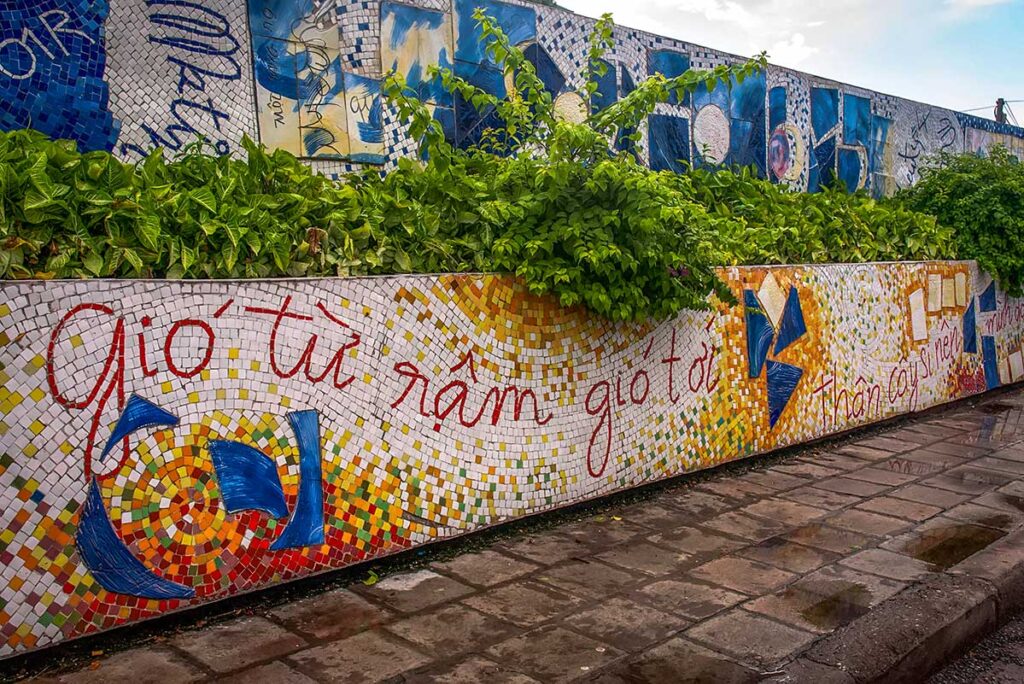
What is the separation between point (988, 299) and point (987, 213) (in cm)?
109

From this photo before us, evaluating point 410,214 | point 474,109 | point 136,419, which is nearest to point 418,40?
point 474,109

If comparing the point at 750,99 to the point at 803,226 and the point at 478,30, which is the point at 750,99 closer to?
the point at 803,226

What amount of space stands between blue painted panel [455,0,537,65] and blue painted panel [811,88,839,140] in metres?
4.64

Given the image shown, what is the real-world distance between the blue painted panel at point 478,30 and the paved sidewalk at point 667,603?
3761mm

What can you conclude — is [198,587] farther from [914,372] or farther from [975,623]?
[914,372]

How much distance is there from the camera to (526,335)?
5.24 meters

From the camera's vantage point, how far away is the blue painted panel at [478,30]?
6.62m

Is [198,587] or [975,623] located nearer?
[198,587]

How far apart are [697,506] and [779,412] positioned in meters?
1.80

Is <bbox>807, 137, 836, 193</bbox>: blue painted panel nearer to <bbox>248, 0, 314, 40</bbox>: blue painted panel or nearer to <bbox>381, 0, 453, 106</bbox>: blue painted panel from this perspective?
<bbox>381, 0, 453, 106</bbox>: blue painted panel

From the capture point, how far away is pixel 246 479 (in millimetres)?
3977

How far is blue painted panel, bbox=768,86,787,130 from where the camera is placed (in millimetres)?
9655

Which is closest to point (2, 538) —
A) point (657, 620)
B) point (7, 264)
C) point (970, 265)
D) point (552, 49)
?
point (7, 264)

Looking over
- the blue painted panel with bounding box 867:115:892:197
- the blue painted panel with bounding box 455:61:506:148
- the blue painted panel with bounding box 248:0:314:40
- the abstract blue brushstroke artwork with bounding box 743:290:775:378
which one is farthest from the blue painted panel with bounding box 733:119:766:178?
the blue painted panel with bounding box 248:0:314:40
